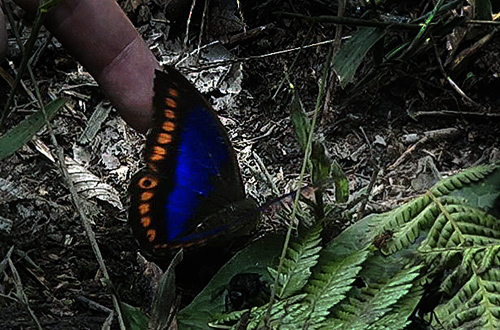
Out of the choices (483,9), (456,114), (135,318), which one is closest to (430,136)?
(456,114)

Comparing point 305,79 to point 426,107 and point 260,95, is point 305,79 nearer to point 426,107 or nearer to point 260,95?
point 260,95

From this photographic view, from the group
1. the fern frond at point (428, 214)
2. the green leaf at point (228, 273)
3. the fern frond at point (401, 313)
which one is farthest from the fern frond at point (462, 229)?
the green leaf at point (228, 273)

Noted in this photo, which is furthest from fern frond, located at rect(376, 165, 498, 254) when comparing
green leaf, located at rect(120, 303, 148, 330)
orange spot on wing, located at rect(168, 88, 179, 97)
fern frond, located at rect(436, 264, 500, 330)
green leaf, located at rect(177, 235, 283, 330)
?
orange spot on wing, located at rect(168, 88, 179, 97)

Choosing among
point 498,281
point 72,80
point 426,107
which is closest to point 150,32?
point 72,80

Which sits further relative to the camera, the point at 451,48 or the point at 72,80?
the point at 72,80

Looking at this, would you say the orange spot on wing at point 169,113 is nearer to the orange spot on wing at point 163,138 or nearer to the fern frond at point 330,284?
the orange spot on wing at point 163,138

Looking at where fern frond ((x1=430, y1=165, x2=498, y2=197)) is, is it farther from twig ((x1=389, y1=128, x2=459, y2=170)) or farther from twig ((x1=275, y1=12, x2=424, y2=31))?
twig ((x1=389, y1=128, x2=459, y2=170))
